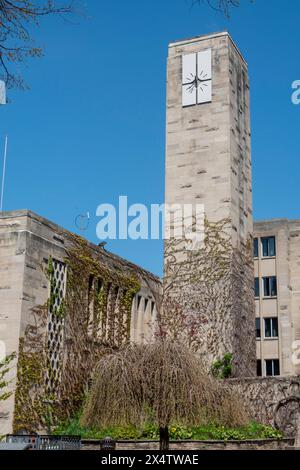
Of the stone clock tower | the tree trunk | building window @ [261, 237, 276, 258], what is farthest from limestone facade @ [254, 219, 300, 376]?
the tree trunk

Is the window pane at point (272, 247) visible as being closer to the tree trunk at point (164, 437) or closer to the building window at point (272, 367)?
the building window at point (272, 367)

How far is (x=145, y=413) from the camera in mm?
16562

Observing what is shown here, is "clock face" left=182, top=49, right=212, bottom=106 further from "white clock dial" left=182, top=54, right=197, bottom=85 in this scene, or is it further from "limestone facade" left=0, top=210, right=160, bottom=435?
"limestone facade" left=0, top=210, right=160, bottom=435

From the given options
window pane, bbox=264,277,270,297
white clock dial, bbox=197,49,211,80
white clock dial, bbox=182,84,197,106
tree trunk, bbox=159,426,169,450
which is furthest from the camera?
window pane, bbox=264,277,270,297

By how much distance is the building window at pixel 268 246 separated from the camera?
42594 mm

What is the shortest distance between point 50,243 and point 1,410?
230 inches

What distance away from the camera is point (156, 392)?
1659 cm

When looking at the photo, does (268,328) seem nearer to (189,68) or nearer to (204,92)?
(204,92)

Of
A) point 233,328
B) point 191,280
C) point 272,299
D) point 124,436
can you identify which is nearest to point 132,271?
point 191,280

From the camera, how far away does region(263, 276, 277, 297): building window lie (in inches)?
1650

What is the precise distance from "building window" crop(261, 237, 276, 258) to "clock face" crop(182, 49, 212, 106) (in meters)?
13.6

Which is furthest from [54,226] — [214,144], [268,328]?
[268,328]

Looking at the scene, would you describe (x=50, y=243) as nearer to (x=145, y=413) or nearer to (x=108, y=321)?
(x=108, y=321)

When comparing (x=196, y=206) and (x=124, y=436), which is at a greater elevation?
(x=196, y=206)
